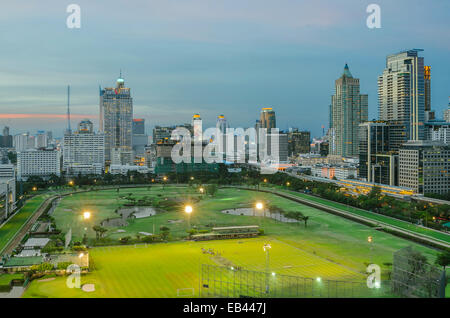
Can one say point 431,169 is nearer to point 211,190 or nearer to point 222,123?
point 211,190

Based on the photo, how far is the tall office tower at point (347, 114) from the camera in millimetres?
72562

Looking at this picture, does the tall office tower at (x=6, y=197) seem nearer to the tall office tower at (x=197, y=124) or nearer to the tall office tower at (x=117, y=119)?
the tall office tower at (x=117, y=119)

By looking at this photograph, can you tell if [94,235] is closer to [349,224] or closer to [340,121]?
[349,224]

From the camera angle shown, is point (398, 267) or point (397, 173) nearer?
point (398, 267)

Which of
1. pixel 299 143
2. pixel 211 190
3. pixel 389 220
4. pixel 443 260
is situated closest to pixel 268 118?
pixel 299 143

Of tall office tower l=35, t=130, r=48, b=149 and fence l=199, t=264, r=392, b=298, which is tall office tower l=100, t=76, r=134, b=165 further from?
fence l=199, t=264, r=392, b=298

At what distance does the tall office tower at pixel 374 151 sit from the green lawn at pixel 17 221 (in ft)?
101

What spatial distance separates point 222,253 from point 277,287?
4946 mm

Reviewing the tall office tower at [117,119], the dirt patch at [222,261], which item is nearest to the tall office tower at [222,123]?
the tall office tower at [117,119]

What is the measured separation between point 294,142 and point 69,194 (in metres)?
74.6

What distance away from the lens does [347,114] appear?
73.1 meters

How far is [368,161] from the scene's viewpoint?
140ft
